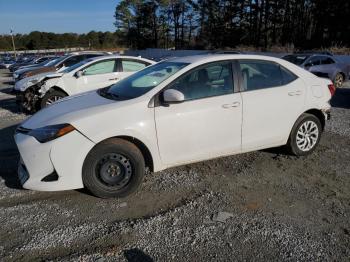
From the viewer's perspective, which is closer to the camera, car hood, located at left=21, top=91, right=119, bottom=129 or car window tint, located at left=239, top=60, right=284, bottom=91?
car hood, located at left=21, top=91, right=119, bottom=129

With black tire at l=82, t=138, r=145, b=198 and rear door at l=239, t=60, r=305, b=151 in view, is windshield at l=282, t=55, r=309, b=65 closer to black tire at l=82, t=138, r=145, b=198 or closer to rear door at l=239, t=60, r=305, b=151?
rear door at l=239, t=60, r=305, b=151

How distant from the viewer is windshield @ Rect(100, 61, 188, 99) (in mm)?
4633

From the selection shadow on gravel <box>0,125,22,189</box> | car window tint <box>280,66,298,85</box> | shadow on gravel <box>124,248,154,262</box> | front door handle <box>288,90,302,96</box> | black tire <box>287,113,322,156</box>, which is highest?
car window tint <box>280,66,298,85</box>

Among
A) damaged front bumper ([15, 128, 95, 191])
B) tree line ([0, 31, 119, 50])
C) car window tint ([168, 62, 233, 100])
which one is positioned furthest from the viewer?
tree line ([0, 31, 119, 50])

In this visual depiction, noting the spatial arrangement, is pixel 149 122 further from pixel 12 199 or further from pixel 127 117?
pixel 12 199

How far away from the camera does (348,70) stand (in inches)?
601

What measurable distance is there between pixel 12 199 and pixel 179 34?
78.9 m

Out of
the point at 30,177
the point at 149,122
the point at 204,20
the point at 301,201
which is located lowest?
the point at 301,201

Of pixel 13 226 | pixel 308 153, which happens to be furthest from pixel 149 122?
pixel 308 153

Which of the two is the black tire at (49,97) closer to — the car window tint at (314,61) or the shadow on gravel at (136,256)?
the shadow on gravel at (136,256)

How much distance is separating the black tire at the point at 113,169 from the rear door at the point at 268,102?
1.59 meters

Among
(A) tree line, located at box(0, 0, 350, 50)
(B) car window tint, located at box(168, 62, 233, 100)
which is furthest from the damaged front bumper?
(A) tree line, located at box(0, 0, 350, 50)

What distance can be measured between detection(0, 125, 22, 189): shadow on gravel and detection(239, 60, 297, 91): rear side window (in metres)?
3.37

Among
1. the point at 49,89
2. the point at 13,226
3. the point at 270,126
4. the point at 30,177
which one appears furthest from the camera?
the point at 49,89
